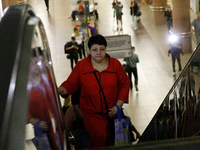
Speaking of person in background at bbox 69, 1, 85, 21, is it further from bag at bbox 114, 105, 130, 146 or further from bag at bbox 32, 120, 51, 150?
bag at bbox 32, 120, 51, 150

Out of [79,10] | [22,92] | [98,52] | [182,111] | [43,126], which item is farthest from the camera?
[79,10]

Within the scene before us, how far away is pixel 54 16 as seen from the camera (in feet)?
73.1

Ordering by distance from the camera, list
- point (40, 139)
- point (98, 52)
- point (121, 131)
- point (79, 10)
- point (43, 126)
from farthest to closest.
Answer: point (79, 10), point (98, 52), point (121, 131), point (43, 126), point (40, 139)

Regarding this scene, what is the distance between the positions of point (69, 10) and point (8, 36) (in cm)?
2248

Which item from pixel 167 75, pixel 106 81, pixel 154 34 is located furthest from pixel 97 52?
pixel 154 34

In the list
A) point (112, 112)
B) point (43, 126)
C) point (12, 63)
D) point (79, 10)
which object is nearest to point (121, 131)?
point (112, 112)

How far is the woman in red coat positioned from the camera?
3.30 meters

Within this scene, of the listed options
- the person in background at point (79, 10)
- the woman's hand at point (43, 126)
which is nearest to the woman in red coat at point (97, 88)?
the woman's hand at point (43, 126)

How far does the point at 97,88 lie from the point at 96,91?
3cm

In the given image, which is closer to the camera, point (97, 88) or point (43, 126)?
point (43, 126)

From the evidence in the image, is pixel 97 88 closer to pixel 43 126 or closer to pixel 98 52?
pixel 98 52

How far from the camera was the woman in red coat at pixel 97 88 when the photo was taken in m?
3.30

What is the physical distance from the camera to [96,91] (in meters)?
3.28

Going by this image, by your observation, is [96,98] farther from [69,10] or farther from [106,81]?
[69,10]
